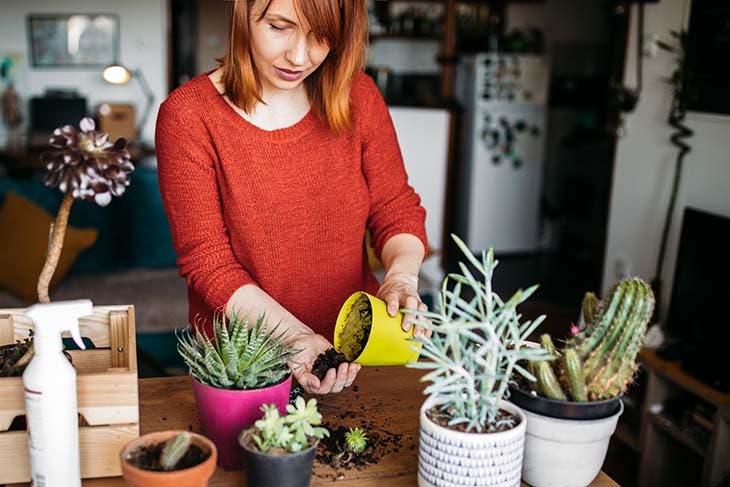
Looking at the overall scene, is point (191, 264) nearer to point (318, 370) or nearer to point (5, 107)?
point (318, 370)

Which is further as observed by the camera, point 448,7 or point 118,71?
point 448,7

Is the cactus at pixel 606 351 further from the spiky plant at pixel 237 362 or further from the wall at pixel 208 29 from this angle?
the wall at pixel 208 29

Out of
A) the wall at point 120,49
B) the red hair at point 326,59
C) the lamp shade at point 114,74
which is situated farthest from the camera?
the wall at point 120,49

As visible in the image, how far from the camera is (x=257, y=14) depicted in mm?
1291

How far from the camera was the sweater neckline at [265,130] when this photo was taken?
1.43 m

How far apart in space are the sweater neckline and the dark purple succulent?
535mm

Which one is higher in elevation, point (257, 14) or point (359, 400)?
point (257, 14)

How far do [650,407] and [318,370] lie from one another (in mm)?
2204

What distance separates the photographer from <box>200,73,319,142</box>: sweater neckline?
143cm

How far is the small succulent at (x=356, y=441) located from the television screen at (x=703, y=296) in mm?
1999

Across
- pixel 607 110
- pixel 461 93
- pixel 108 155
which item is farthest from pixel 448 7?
pixel 108 155

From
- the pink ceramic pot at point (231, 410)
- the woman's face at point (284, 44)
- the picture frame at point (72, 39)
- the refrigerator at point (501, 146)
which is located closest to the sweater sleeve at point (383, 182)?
the woman's face at point (284, 44)

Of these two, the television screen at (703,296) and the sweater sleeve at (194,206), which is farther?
the television screen at (703,296)

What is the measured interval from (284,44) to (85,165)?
51 centimetres
